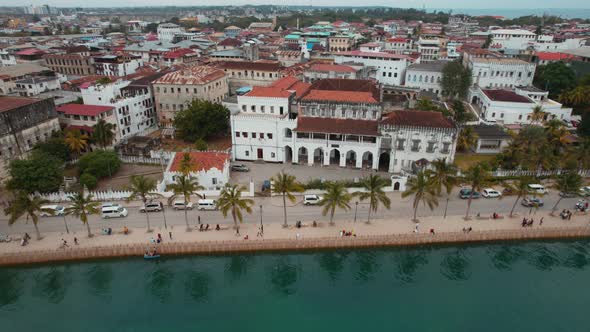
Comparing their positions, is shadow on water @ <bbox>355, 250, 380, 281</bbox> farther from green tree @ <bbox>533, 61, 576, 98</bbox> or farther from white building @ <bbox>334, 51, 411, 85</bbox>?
green tree @ <bbox>533, 61, 576, 98</bbox>

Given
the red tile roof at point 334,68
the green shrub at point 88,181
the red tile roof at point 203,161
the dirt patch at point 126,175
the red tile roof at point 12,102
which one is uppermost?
the red tile roof at point 334,68

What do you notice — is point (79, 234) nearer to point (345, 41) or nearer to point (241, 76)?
point (241, 76)

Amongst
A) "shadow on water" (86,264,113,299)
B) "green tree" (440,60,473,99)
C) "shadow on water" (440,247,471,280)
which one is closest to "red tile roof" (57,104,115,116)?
"shadow on water" (86,264,113,299)

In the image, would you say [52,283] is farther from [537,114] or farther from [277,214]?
[537,114]

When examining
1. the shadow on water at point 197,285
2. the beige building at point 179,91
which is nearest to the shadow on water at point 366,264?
the shadow on water at point 197,285

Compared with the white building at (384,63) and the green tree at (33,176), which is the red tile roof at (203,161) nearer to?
the green tree at (33,176)

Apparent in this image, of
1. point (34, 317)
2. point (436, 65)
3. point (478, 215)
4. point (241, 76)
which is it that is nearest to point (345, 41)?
point (436, 65)
